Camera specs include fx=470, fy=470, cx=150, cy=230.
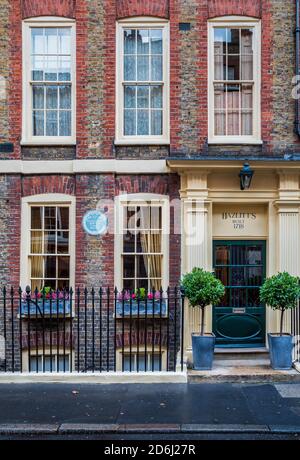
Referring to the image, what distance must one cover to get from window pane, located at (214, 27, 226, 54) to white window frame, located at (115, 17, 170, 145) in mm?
1001

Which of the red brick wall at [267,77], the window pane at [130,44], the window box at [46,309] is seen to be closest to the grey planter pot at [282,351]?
the red brick wall at [267,77]

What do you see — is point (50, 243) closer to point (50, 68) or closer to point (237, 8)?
point (50, 68)

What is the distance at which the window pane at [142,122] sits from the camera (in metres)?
9.88

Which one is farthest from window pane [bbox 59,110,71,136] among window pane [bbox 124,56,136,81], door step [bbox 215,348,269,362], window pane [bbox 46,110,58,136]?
door step [bbox 215,348,269,362]

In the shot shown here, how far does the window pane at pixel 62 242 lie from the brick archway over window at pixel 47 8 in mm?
4524

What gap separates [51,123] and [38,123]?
28 cm

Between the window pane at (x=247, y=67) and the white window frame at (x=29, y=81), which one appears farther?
the window pane at (x=247, y=67)

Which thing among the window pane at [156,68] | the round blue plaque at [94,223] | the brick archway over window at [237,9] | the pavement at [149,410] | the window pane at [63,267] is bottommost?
the pavement at [149,410]

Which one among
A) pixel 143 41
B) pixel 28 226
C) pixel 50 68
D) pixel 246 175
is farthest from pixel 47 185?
pixel 246 175

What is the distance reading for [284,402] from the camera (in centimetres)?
723

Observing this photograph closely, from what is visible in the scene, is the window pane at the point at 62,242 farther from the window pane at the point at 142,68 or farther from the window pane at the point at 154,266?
the window pane at the point at 142,68
